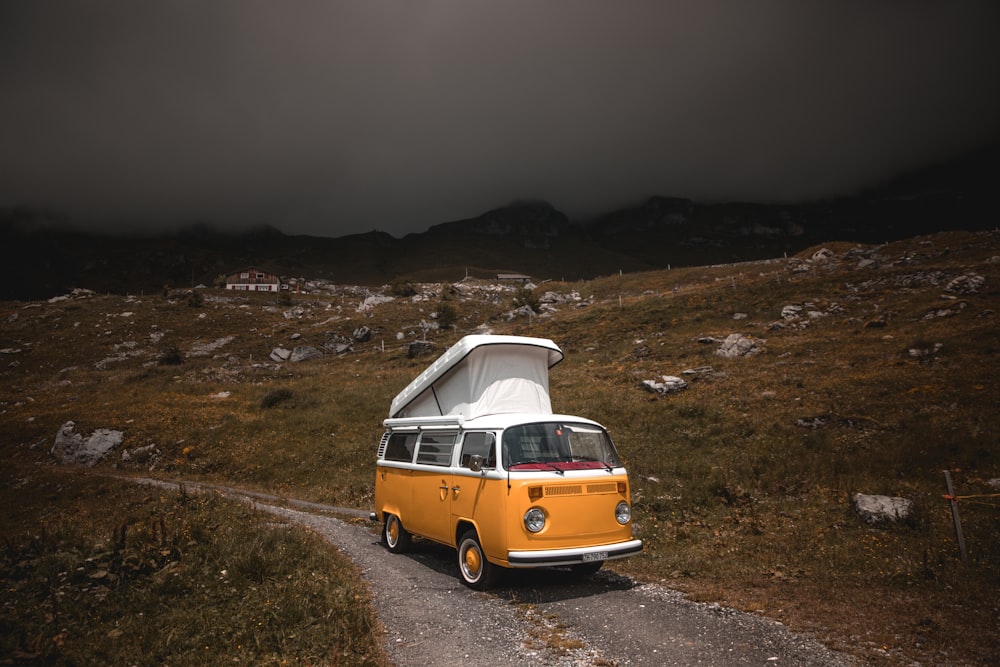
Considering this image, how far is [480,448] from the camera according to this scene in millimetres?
10086

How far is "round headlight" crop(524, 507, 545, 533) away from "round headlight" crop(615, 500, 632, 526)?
64.4 inches

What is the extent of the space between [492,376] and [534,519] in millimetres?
3903

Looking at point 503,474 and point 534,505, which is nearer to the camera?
point 534,505

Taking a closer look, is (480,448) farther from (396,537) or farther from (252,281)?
(252,281)

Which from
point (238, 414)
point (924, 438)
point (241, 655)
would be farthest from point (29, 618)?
point (238, 414)

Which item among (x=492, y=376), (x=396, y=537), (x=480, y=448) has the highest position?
(x=492, y=376)

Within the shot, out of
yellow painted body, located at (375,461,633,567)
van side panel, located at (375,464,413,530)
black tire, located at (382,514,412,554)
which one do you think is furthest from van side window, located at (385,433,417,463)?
yellow painted body, located at (375,461,633,567)

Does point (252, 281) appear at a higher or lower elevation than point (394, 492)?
higher

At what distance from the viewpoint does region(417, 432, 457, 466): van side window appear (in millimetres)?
11163

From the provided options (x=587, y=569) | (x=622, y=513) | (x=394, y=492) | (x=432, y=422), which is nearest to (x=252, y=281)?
(x=394, y=492)

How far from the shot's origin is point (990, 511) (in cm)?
1152

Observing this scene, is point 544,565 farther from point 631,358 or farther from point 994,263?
point 994,263

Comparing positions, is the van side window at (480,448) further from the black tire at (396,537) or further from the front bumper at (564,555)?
the black tire at (396,537)

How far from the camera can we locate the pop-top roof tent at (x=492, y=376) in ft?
38.5
